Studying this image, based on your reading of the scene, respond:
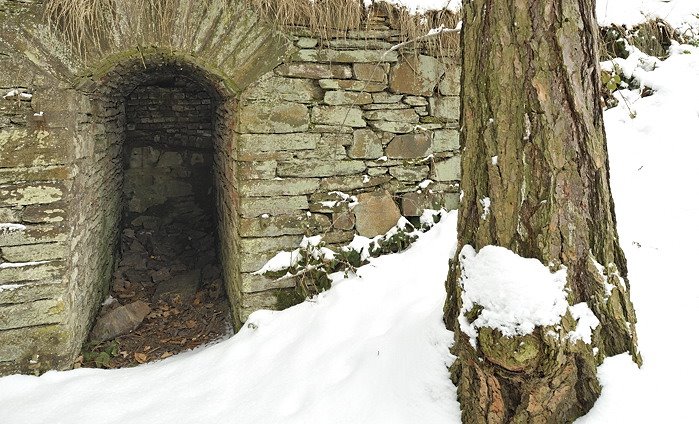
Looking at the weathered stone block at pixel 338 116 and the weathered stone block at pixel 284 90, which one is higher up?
Answer: the weathered stone block at pixel 284 90

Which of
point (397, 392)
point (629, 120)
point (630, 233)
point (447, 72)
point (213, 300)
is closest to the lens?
point (397, 392)

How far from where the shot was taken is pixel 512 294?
5.41ft

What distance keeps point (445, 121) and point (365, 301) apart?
1.51 m

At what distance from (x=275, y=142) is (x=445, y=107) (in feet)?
4.23

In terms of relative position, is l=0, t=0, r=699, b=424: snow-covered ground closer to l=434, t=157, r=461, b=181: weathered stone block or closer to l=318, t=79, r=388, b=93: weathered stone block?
l=434, t=157, r=461, b=181: weathered stone block

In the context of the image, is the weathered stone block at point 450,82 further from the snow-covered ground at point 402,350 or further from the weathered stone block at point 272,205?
the weathered stone block at point 272,205

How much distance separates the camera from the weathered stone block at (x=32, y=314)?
9.52ft

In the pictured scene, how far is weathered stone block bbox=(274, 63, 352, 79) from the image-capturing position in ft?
10.5

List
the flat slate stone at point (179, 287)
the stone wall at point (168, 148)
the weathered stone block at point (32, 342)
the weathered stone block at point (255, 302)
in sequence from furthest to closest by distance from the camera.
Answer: the stone wall at point (168, 148) → the flat slate stone at point (179, 287) → the weathered stone block at point (255, 302) → the weathered stone block at point (32, 342)

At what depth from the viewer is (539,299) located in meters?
1.64

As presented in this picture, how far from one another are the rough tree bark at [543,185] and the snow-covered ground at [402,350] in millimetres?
148

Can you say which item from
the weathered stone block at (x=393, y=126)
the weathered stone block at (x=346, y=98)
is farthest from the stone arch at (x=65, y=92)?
the weathered stone block at (x=393, y=126)

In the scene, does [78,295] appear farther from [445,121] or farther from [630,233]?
[630,233]

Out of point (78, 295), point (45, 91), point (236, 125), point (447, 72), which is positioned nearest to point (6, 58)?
point (45, 91)
